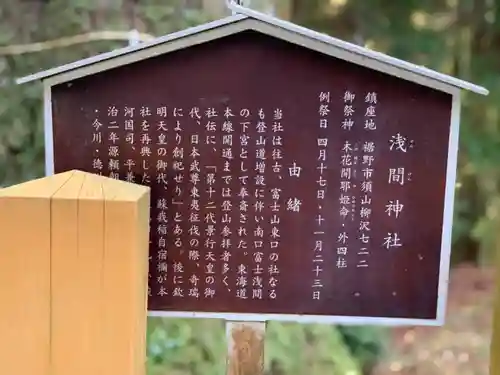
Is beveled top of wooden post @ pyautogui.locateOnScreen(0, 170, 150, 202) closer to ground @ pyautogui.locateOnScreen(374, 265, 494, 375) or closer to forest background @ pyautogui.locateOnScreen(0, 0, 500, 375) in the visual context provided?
forest background @ pyautogui.locateOnScreen(0, 0, 500, 375)

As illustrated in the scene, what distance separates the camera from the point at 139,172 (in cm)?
141

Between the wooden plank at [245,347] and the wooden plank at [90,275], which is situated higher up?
the wooden plank at [90,275]

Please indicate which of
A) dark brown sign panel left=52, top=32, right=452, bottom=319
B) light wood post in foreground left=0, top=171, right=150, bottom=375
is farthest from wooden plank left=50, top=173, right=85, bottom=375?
dark brown sign panel left=52, top=32, right=452, bottom=319

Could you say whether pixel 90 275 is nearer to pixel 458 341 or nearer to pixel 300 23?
pixel 300 23

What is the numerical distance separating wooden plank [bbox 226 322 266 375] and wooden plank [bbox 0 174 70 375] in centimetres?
46

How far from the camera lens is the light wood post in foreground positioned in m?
1.23

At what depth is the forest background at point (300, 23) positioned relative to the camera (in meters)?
2.34

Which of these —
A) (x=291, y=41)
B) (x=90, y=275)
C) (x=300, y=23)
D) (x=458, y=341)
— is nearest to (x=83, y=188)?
(x=90, y=275)

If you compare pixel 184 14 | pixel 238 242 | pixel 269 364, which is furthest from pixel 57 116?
pixel 269 364

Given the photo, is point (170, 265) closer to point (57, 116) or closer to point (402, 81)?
point (57, 116)

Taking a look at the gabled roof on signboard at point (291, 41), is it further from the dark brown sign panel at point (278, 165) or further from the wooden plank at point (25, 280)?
the wooden plank at point (25, 280)

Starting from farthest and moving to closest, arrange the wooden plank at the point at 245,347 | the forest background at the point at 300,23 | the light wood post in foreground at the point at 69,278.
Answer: the forest background at the point at 300,23 < the wooden plank at the point at 245,347 < the light wood post in foreground at the point at 69,278

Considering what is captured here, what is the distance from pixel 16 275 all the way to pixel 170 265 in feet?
1.17

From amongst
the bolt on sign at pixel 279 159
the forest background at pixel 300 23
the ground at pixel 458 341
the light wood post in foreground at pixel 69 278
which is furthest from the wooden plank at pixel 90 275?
the ground at pixel 458 341
